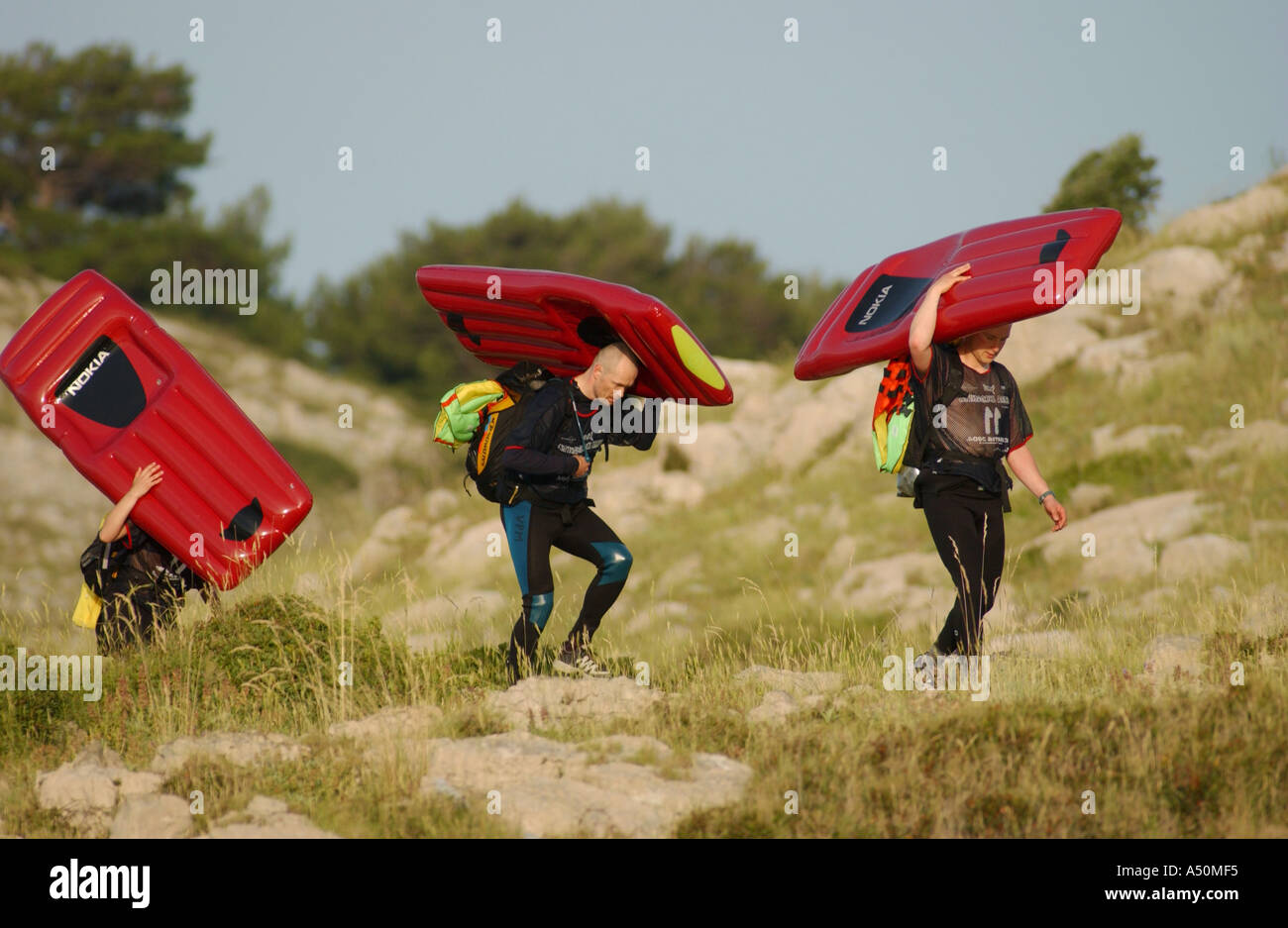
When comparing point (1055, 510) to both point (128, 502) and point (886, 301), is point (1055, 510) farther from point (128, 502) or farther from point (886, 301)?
point (128, 502)

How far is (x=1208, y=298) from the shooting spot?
1828cm

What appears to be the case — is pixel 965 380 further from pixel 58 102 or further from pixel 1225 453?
pixel 58 102

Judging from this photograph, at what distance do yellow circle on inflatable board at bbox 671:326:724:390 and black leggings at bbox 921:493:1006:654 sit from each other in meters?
1.35

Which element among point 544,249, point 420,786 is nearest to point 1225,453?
point 420,786

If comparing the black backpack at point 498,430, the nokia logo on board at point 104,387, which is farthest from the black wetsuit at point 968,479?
the nokia logo on board at point 104,387

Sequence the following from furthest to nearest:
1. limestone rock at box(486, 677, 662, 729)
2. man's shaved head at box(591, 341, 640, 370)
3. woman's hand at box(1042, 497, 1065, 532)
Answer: man's shaved head at box(591, 341, 640, 370), woman's hand at box(1042, 497, 1065, 532), limestone rock at box(486, 677, 662, 729)

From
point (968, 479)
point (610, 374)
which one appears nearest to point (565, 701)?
point (610, 374)

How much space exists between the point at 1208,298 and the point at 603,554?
536 inches

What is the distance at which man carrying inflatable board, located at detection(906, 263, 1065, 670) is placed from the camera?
7066mm

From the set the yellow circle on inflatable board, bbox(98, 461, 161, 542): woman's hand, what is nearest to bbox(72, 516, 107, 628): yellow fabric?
bbox(98, 461, 161, 542): woman's hand

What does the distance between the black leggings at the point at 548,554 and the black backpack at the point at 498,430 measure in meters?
0.16

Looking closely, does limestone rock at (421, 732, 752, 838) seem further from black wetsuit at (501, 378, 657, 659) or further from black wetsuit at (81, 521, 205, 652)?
black wetsuit at (81, 521, 205, 652)

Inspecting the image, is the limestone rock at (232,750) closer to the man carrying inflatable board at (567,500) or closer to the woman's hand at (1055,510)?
the man carrying inflatable board at (567,500)

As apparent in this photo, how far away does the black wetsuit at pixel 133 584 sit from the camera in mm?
7492
